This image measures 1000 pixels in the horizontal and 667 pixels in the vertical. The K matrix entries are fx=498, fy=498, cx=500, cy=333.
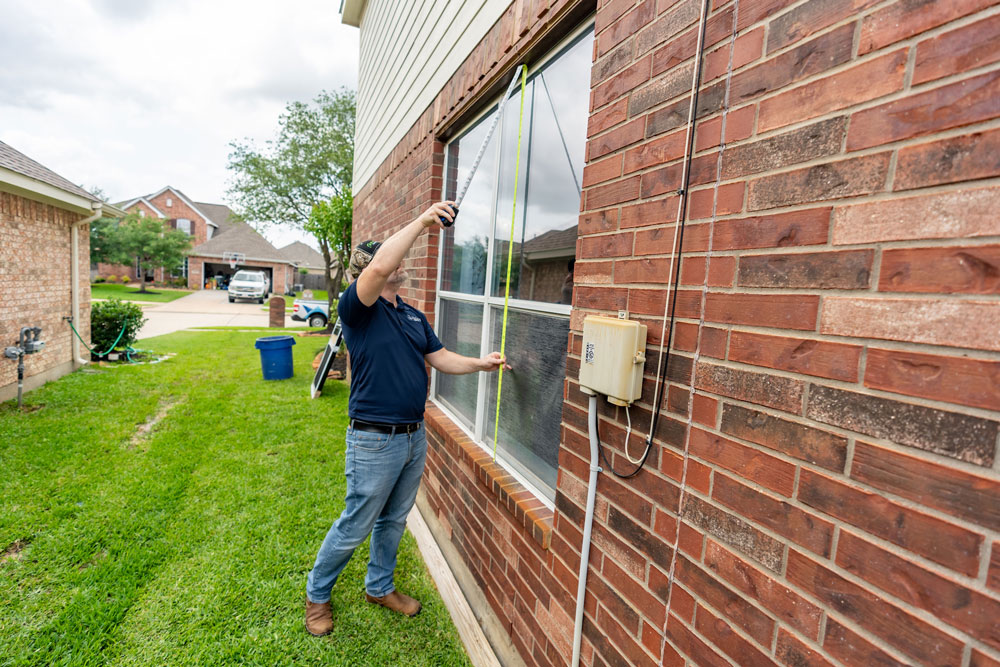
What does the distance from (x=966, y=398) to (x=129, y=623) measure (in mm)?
3576

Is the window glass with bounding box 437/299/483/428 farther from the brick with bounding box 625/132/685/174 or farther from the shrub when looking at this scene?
the shrub

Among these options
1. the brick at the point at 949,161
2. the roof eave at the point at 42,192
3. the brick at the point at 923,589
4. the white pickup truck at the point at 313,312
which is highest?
the roof eave at the point at 42,192

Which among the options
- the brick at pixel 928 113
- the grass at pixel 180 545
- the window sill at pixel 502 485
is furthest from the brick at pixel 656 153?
the grass at pixel 180 545

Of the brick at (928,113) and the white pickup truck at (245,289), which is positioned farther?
the white pickup truck at (245,289)

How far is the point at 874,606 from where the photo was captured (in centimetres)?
89

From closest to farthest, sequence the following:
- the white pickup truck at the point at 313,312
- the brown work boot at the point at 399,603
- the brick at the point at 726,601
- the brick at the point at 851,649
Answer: the brick at the point at 851,649
the brick at the point at 726,601
the brown work boot at the point at 399,603
the white pickup truck at the point at 313,312

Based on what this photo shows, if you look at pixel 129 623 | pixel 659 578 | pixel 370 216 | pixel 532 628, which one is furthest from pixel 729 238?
pixel 370 216

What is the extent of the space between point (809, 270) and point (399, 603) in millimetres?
2723

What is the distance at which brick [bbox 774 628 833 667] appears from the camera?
97 cm

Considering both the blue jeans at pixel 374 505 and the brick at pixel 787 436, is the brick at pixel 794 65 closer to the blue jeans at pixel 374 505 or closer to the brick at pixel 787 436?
the brick at pixel 787 436

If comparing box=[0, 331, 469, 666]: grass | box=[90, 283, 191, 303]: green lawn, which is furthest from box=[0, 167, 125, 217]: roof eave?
box=[90, 283, 191, 303]: green lawn

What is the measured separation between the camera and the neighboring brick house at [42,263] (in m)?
6.64

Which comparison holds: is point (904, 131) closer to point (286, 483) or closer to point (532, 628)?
point (532, 628)

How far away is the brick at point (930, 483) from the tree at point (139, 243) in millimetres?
40649
